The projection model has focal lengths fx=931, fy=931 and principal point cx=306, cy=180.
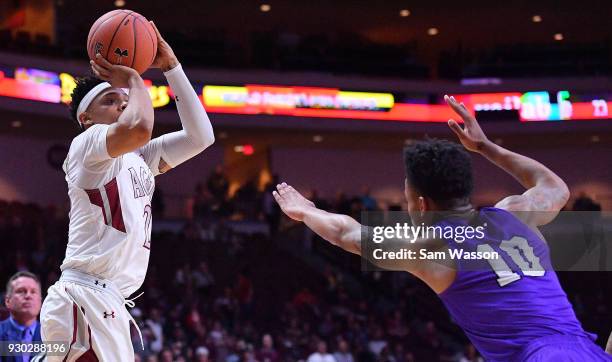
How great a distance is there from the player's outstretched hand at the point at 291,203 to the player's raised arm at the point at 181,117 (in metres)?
1.04

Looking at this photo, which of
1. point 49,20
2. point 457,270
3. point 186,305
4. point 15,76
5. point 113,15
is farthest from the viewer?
point 49,20

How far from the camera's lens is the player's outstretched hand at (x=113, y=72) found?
4316mm

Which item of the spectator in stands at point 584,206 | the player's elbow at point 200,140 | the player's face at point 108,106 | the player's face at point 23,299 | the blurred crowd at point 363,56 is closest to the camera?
the player's face at point 108,106

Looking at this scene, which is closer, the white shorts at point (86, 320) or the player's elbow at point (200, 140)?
the white shorts at point (86, 320)

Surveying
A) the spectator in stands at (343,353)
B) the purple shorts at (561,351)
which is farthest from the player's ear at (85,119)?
the spectator in stands at (343,353)

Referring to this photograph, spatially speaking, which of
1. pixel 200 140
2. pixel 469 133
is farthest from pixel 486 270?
pixel 200 140

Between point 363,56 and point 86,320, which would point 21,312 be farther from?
point 363,56

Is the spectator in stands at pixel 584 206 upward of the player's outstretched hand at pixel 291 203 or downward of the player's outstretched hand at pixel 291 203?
upward

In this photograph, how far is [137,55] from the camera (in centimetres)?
446

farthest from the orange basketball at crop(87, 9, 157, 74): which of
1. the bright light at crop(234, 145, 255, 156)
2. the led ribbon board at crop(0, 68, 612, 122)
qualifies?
the bright light at crop(234, 145, 255, 156)

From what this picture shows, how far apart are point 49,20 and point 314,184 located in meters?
8.46

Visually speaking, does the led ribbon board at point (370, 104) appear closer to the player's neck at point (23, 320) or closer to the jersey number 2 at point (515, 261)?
the player's neck at point (23, 320)

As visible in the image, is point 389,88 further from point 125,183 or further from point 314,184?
point 125,183

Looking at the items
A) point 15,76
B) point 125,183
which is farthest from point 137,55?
point 15,76
